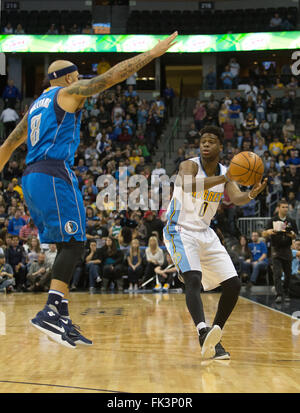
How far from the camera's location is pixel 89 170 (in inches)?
655

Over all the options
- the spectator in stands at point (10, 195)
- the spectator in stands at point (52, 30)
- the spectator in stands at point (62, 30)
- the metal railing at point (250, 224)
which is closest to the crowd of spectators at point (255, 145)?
the metal railing at point (250, 224)

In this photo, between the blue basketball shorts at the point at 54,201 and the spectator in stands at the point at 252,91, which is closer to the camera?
the blue basketball shorts at the point at 54,201

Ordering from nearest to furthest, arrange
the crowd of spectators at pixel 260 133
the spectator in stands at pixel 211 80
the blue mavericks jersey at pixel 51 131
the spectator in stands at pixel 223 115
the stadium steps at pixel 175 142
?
the blue mavericks jersey at pixel 51 131, the crowd of spectators at pixel 260 133, the spectator in stands at pixel 223 115, the stadium steps at pixel 175 142, the spectator in stands at pixel 211 80

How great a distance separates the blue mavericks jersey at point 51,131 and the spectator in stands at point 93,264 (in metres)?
8.32

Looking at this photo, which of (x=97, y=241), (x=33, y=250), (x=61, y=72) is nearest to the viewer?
(x=61, y=72)

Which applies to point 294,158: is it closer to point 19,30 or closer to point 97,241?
point 97,241

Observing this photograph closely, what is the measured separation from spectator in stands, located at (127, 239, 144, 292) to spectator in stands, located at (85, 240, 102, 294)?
70 cm

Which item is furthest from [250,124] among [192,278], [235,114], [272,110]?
[192,278]

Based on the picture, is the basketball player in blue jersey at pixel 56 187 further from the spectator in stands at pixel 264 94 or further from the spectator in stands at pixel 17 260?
the spectator in stands at pixel 264 94

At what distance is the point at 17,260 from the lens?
12281mm

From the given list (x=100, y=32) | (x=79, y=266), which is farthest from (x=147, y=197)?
(x=100, y=32)

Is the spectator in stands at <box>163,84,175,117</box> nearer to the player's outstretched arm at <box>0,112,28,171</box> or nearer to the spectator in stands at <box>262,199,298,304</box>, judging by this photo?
the spectator in stands at <box>262,199,298,304</box>

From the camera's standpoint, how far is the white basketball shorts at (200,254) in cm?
455

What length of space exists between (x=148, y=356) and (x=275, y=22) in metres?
21.7
